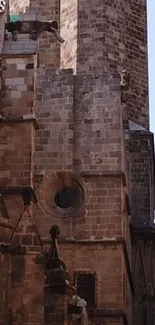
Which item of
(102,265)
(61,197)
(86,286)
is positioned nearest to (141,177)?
(61,197)

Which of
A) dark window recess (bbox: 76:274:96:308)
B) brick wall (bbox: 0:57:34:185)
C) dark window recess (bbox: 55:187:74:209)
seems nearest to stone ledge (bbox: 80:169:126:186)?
dark window recess (bbox: 55:187:74:209)

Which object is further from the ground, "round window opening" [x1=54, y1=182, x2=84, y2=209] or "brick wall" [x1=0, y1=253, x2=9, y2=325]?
"round window opening" [x1=54, y1=182, x2=84, y2=209]

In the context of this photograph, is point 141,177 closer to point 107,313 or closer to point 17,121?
point 107,313

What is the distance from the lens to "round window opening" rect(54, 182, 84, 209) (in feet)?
69.6

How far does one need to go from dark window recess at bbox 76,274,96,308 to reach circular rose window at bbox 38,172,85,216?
1393 mm

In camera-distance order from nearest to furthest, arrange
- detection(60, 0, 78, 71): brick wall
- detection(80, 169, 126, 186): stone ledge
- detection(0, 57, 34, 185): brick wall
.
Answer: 1. detection(0, 57, 34, 185): brick wall
2. detection(80, 169, 126, 186): stone ledge
3. detection(60, 0, 78, 71): brick wall

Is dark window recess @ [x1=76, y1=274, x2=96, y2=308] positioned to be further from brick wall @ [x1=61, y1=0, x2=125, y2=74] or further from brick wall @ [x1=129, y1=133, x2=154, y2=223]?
brick wall @ [x1=61, y1=0, x2=125, y2=74]

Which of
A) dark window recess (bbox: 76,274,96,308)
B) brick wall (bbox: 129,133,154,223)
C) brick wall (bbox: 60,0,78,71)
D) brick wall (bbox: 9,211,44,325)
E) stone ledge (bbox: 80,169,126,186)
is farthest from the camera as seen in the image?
brick wall (bbox: 60,0,78,71)

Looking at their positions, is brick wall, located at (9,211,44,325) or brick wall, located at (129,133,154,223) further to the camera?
brick wall, located at (129,133,154,223)

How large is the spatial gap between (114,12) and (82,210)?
22.5 ft

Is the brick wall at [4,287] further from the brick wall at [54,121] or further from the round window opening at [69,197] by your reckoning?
the brick wall at [54,121]

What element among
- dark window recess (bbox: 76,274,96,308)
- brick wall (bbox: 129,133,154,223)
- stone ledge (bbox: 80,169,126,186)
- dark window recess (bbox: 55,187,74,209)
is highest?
brick wall (bbox: 129,133,154,223)

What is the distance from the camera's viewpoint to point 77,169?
21.3m

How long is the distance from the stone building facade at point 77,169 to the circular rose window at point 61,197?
0.02 m
